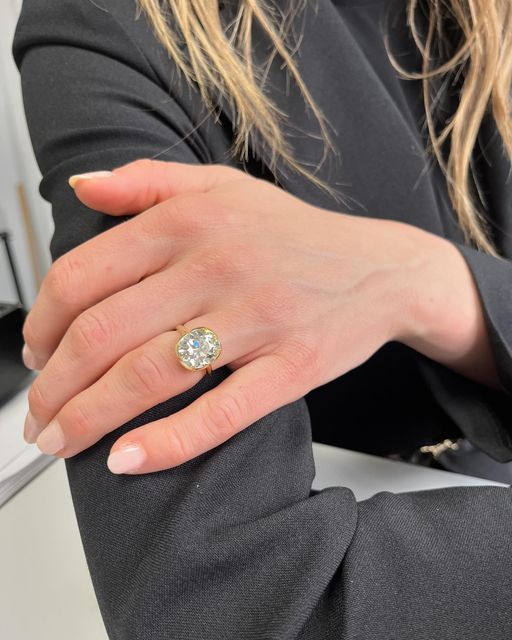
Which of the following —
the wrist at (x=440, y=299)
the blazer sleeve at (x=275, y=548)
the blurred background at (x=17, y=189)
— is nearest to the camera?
the blazer sleeve at (x=275, y=548)

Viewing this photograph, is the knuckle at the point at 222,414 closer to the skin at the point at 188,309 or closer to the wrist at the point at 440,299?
the skin at the point at 188,309

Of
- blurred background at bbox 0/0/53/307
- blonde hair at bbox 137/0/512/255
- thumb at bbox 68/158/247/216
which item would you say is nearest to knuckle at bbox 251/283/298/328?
thumb at bbox 68/158/247/216

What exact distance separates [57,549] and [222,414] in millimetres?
307

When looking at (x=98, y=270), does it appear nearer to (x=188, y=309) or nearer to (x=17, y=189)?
(x=188, y=309)

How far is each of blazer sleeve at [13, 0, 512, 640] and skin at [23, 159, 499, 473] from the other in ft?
0.08

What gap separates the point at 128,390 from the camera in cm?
34

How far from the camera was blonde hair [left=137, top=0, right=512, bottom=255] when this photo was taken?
0.49m

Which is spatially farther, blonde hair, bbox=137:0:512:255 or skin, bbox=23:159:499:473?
blonde hair, bbox=137:0:512:255

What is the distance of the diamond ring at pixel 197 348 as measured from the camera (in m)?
0.34

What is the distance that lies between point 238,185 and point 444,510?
29cm

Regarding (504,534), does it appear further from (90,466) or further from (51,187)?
→ (51,187)

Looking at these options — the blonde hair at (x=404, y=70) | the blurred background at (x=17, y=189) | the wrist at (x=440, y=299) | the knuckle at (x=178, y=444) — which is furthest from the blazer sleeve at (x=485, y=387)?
the blurred background at (x=17, y=189)

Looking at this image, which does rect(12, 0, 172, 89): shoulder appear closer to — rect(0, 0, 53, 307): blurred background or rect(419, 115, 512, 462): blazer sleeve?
rect(419, 115, 512, 462): blazer sleeve

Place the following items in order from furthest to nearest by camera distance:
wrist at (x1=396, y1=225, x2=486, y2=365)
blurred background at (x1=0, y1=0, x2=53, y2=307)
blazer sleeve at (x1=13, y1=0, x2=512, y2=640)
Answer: blurred background at (x1=0, y1=0, x2=53, y2=307) → wrist at (x1=396, y1=225, x2=486, y2=365) → blazer sleeve at (x1=13, y1=0, x2=512, y2=640)
